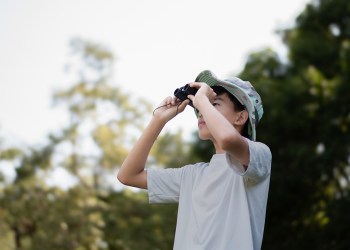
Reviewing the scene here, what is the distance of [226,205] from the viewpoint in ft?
6.86

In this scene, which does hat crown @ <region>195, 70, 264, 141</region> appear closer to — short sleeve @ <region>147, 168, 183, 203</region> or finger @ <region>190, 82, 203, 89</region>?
finger @ <region>190, 82, 203, 89</region>

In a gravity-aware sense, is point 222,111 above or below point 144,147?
above

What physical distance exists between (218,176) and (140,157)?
0.36m

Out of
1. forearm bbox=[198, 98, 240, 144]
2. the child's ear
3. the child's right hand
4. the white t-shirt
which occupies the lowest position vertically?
the white t-shirt

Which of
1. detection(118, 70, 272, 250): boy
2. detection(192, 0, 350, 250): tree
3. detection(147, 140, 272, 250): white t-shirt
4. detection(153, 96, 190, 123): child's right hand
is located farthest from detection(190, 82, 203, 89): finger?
detection(192, 0, 350, 250): tree

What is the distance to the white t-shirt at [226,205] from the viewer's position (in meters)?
2.02

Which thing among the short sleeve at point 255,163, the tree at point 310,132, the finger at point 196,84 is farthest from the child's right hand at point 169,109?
the tree at point 310,132

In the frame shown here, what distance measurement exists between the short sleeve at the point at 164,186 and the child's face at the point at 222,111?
187mm

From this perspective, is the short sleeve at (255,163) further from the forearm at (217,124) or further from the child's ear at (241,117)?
the child's ear at (241,117)

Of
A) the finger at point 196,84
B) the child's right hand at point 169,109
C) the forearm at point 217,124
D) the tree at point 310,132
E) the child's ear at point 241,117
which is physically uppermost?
the tree at point 310,132

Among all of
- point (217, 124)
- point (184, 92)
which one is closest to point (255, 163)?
point (217, 124)

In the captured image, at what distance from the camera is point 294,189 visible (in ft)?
41.1

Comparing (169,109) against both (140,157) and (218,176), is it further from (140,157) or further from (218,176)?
(218,176)

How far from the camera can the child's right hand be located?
2.38 m
